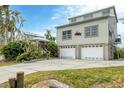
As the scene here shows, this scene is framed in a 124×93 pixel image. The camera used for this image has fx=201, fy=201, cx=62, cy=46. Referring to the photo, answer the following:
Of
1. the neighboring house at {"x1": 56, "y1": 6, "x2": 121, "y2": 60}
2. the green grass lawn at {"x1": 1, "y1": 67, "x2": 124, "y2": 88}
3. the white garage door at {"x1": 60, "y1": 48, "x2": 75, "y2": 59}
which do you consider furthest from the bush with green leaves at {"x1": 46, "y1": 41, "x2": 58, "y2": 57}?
the green grass lawn at {"x1": 1, "y1": 67, "x2": 124, "y2": 88}

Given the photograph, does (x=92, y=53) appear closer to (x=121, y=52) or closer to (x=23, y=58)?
(x=121, y=52)

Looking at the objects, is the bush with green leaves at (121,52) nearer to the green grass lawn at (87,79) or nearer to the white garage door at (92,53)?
the white garage door at (92,53)

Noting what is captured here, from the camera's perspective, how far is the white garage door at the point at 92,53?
2162cm

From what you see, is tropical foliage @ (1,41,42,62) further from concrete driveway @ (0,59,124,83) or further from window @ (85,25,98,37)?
window @ (85,25,98,37)

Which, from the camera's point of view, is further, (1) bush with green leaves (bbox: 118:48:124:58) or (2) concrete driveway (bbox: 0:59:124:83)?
(1) bush with green leaves (bbox: 118:48:124:58)

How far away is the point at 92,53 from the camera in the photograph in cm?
2248

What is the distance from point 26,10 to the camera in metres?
21.0

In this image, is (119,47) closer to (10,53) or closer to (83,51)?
(83,51)

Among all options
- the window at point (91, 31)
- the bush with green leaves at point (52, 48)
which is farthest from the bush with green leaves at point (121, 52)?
the bush with green leaves at point (52, 48)

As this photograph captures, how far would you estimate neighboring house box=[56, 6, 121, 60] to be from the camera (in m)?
21.3

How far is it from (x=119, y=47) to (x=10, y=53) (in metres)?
14.4

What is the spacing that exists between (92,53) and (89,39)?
1647 millimetres
